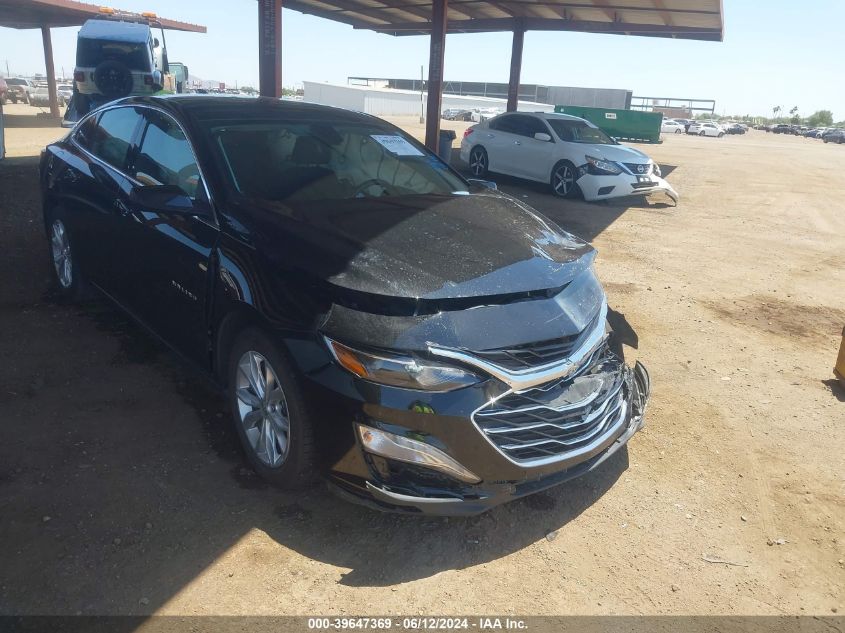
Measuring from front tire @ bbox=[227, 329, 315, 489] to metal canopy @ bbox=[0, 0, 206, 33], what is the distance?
18.9 meters

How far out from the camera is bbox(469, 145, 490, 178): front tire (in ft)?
46.3

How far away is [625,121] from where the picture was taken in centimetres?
2584

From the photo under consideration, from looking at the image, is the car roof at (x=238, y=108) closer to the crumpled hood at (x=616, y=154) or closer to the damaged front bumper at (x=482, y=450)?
the damaged front bumper at (x=482, y=450)

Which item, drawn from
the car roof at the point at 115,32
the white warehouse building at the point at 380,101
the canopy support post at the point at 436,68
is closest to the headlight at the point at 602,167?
the canopy support post at the point at 436,68

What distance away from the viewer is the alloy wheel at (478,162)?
14.2 metres

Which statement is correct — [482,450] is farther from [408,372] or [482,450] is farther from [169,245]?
[169,245]

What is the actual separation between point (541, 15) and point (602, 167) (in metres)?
7.69

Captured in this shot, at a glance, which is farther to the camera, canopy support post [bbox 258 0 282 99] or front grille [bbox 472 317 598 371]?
canopy support post [bbox 258 0 282 99]

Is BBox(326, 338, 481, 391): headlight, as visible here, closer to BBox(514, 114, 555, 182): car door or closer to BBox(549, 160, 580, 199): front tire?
BBox(549, 160, 580, 199): front tire

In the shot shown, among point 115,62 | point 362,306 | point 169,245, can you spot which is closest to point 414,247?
point 362,306

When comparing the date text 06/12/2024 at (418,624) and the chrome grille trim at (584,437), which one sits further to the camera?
the chrome grille trim at (584,437)

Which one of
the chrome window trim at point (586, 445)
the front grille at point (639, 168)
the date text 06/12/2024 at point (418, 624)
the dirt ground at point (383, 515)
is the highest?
the front grille at point (639, 168)

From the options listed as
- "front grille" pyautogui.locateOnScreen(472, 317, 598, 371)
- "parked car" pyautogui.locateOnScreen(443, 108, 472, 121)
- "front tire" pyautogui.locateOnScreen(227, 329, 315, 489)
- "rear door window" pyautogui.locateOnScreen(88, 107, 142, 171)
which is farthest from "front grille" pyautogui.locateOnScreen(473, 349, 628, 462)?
"parked car" pyautogui.locateOnScreen(443, 108, 472, 121)

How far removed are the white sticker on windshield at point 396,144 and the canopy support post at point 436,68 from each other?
964 cm
